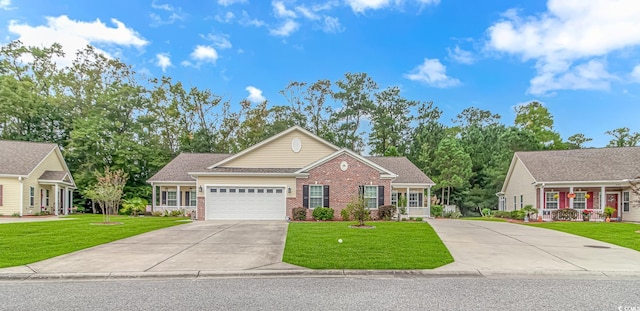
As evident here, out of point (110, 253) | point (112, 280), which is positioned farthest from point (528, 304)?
point (110, 253)

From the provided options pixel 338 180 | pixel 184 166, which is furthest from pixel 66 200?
pixel 338 180

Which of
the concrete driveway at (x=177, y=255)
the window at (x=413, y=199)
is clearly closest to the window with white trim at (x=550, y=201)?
the window at (x=413, y=199)

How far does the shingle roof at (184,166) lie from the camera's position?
26.8 m

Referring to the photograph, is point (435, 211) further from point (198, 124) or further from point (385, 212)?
point (198, 124)

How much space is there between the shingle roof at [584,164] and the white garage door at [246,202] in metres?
17.3

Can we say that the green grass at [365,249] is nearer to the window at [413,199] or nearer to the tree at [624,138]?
the window at [413,199]

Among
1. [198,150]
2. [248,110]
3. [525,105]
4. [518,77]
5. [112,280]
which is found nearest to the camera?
[112,280]

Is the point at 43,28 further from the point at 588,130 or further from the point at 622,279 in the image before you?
the point at 588,130

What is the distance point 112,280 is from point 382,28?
21.3m

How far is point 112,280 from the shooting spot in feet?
24.8

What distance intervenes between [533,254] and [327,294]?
266 inches

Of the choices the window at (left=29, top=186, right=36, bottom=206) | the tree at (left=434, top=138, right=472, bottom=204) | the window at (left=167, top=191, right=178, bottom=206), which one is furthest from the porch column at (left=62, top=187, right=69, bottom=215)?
the tree at (left=434, top=138, right=472, bottom=204)

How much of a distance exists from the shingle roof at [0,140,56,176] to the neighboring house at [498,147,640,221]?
33.4 metres

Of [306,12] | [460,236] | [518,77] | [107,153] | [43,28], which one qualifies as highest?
[43,28]
